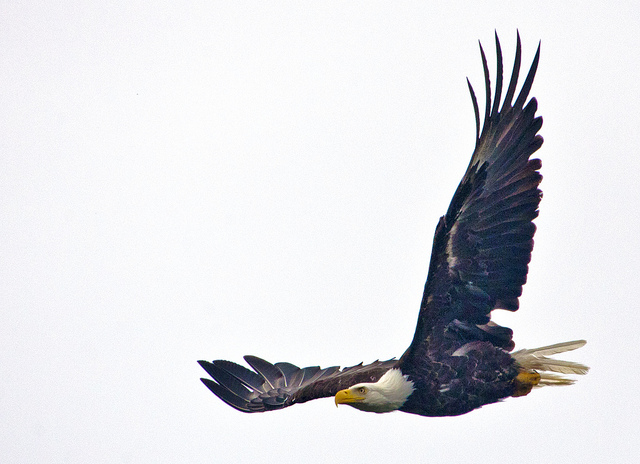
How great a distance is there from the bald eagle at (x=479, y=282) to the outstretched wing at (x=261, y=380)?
1403mm

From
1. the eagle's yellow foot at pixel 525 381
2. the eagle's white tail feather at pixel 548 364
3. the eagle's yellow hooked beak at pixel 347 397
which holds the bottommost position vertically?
the eagle's yellow hooked beak at pixel 347 397

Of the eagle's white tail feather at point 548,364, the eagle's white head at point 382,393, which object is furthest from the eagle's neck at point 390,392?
the eagle's white tail feather at point 548,364

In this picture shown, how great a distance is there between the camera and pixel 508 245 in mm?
8859

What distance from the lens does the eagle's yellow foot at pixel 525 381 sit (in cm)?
917

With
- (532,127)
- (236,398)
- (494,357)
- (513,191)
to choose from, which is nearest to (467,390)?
(494,357)

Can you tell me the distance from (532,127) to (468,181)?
2.55 ft

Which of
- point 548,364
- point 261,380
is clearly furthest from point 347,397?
point 261,380

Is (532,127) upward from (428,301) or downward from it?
upward

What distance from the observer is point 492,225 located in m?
8.85

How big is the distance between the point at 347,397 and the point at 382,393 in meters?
0.33

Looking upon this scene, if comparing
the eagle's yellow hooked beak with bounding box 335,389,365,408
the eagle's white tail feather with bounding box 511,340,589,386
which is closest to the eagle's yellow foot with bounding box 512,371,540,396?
the eagle's white tail feather with bounding box 511,340,589,386

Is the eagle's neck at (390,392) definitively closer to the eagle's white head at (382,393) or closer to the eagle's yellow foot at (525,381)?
the eagle's white head at (382,393)

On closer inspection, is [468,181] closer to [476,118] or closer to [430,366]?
[476,118]

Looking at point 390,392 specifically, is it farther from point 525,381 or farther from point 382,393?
point 525,381
